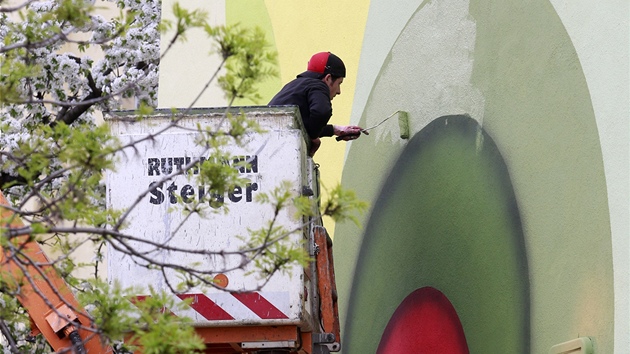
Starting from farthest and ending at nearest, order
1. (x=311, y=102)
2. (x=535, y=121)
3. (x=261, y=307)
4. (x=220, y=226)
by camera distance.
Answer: (x=311, y=102)
(x=535, y=121)
(x=220, y=226)
(x=261, y=307)

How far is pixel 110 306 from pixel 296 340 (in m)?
1.76

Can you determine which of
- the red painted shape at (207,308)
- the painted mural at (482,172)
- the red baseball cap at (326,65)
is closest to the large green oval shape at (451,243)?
the painted mural at (482,172)

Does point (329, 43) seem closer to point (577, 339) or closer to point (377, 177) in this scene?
point (377, 177)

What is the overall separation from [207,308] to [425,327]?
2.03 m

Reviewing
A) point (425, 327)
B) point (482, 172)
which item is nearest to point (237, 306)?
point (482, 172)

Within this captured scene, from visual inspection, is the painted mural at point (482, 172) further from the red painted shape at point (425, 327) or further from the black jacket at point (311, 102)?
the black jacket at point (311, 102)

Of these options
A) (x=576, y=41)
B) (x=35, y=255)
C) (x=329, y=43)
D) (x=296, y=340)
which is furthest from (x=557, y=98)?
(x=329, y=43)

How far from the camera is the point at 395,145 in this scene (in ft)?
26.1

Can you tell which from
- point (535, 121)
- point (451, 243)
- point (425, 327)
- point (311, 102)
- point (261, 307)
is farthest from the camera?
point (425, 327)

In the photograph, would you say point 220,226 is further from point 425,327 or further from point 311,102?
point 425,327

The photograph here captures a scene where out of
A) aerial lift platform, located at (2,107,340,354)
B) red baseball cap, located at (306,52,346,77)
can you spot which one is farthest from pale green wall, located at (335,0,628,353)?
aerial lift platform, located at (2,107,340,354)

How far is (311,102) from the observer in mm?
6797

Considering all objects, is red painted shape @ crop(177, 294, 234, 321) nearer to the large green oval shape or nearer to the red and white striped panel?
the red and white striped panel

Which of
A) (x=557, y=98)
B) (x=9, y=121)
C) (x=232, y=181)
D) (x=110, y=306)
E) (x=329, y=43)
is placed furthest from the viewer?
(x=9, y=121)
